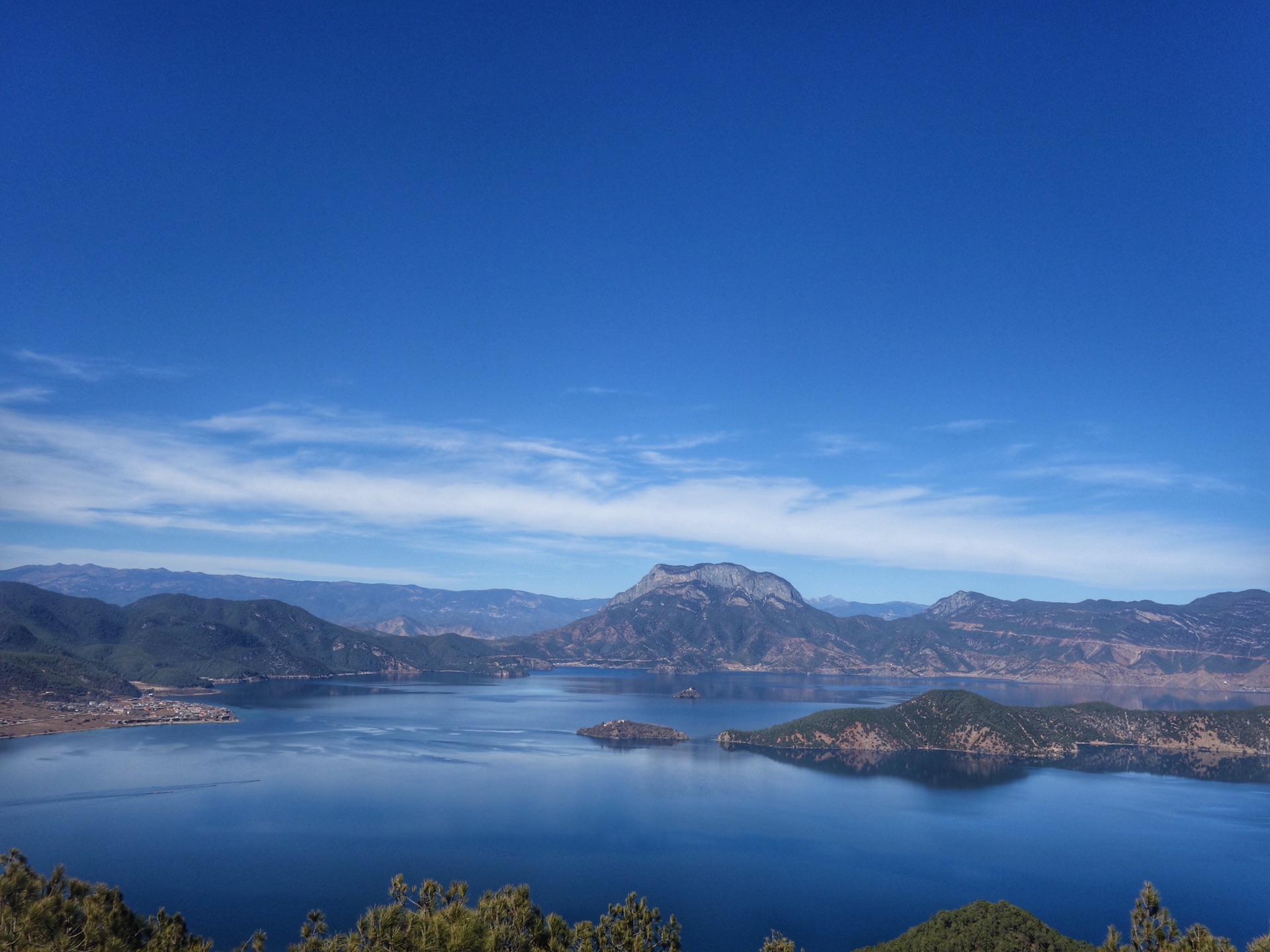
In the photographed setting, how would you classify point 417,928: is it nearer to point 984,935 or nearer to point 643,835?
point 984,935

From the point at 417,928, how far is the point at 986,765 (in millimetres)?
186794

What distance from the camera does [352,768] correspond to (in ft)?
498

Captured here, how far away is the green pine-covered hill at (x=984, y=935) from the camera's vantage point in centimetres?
5859

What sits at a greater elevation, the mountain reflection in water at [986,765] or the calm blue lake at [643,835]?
the calm blue lake at [643,835]

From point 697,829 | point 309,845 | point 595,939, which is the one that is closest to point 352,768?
point 309,845

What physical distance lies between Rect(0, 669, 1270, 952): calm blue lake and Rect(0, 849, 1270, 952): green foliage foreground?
4176 centimetres

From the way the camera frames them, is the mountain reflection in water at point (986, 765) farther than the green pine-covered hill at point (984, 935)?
Yes

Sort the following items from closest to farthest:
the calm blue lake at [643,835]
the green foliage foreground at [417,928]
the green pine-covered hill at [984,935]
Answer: the green foliage foreground at [417,928] < the green pine-covered hill at [984,935] < the calm blue lake at [643,835]

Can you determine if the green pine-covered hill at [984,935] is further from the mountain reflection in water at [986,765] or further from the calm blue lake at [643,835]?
the mountain reflection in water at [986,765]

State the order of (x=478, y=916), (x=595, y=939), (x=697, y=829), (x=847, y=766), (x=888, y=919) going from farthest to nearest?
(x=847, y=766) < (x=697, y=829) < (x=888, y=919) < (x=595, y=939) < (x=478, y=916)

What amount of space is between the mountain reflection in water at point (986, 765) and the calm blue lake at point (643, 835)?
83.1 inches

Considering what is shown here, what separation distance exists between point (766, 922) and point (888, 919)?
13601mm

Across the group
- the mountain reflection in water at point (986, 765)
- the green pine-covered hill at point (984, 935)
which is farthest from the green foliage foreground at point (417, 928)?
the mountain reflection in water at point (986, 765)

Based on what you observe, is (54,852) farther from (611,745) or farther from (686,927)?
(611,745)
